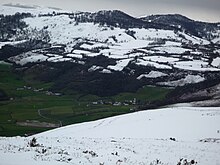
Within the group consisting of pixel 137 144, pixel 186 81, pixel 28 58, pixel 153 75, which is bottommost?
pixel 186 81

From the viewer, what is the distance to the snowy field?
67.7ft

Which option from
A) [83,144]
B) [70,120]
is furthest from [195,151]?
[70,120]

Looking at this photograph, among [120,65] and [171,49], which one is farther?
[171,49]

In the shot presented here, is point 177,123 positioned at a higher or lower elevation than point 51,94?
higher

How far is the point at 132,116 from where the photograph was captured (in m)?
47.4

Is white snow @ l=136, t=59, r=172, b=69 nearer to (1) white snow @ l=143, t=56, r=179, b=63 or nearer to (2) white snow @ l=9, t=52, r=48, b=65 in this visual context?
(1) white snow @ l=143, t=56, r=179, b=63

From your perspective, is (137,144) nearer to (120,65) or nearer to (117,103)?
(117,103)

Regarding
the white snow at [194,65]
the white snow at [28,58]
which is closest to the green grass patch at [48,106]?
the white snow at [194,65]

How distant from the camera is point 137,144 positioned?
2853 cm

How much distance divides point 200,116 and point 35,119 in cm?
4429

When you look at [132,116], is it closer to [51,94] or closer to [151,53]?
[51,94]

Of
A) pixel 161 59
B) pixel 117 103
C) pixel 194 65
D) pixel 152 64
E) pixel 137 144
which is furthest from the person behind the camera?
pixel 161 59

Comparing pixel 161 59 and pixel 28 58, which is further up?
pixel 161 59

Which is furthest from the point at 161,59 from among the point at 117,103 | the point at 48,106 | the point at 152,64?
the point at 48,106
